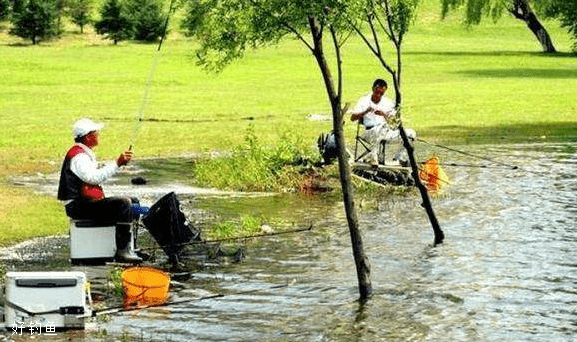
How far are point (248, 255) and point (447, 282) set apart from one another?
3323mm

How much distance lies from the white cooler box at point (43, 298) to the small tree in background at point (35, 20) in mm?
74078

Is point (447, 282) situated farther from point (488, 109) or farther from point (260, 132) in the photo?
point (488, 109)

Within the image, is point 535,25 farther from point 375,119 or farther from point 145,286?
point 145,286

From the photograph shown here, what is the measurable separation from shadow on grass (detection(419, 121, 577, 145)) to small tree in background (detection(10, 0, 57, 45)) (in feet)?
170

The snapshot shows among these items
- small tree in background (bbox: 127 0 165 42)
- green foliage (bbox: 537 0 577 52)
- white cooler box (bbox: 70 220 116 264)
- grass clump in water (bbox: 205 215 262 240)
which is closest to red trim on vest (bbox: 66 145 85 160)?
white cooler box (bbox: 70 220 116 264)

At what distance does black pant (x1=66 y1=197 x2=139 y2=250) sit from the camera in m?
17.1

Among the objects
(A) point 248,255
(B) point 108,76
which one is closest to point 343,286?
(A) point 248,255

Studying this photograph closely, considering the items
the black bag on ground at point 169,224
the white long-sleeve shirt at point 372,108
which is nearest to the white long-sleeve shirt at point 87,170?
the black bag on ground at point 169,224

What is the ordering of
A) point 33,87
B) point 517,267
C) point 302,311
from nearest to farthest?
point 302,311, point 517,267, point 33,87

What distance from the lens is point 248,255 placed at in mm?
19391

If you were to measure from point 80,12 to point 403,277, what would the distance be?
82019mm

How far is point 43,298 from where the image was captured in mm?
13859

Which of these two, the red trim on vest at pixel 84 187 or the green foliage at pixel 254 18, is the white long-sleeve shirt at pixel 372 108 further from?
the red trim on vest at pixel 84 187

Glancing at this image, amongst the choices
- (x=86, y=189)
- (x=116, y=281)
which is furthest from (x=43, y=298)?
(x=86, y=189)
